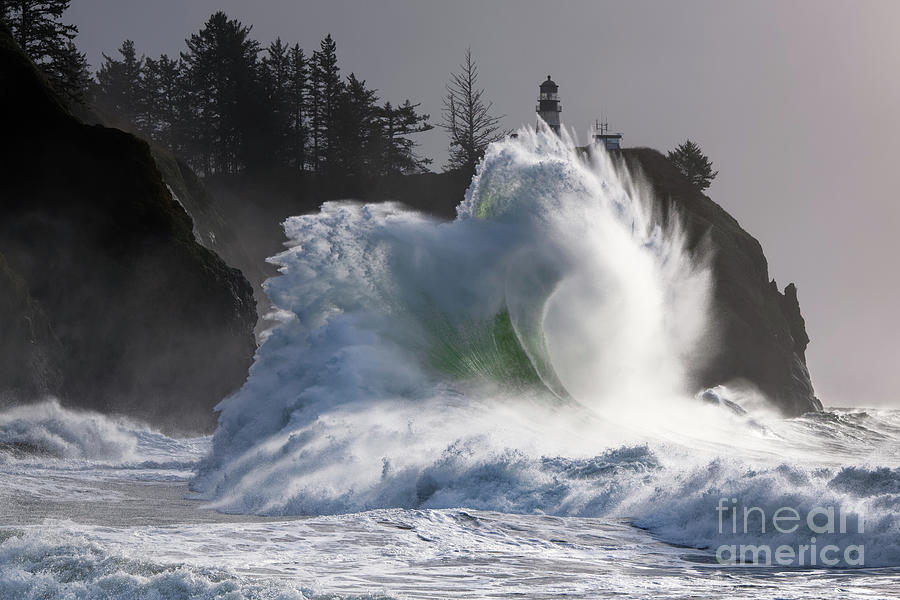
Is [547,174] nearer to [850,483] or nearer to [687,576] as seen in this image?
[850,483]

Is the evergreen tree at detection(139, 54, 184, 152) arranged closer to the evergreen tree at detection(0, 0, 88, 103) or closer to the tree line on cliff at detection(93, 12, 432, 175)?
the tree line on cliff at detection(93, 12, 432, 175)

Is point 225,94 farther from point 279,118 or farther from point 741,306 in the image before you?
point 741,306

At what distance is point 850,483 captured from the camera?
11.6m

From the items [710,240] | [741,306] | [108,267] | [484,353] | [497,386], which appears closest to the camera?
[497,386]

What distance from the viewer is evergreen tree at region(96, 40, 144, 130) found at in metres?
71.6

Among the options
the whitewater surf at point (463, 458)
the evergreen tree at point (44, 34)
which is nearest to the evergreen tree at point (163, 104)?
the evergreen tree at point (44, 34)

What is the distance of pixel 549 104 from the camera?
57656 mm

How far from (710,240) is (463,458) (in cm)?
3934

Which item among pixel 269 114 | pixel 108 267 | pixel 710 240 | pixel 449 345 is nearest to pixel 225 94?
pixel 269 114

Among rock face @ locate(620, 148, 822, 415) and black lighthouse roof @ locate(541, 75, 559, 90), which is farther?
black lighthouse roof @ locate(541, 75, 559, 90)

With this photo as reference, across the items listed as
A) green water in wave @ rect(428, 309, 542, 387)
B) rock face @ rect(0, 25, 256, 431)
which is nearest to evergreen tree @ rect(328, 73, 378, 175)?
rock face @ rect(0, 25, 256, 431)

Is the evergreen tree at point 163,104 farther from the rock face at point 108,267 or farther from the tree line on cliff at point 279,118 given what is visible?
the rock face at point 108,267

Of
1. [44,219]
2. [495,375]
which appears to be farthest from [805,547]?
[44,219]

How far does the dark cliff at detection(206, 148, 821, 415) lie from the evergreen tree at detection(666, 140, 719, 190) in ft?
17.8
